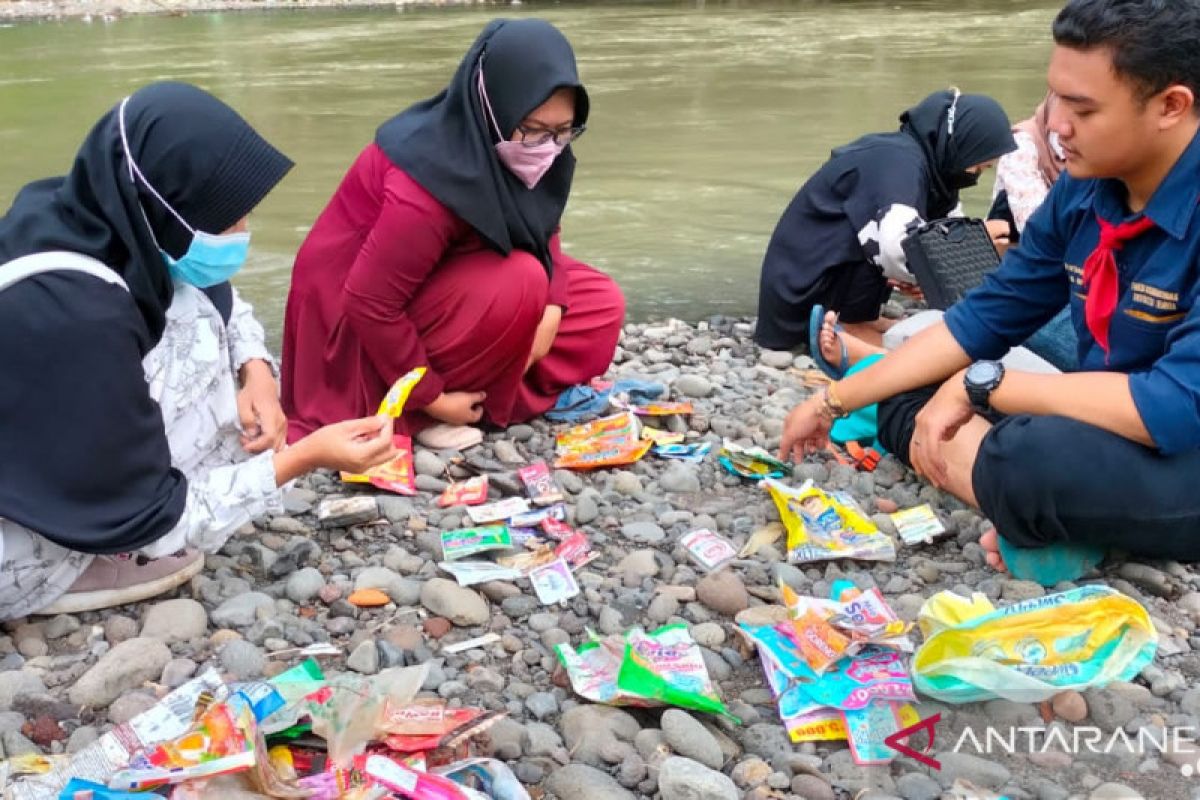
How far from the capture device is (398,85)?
11.4 m

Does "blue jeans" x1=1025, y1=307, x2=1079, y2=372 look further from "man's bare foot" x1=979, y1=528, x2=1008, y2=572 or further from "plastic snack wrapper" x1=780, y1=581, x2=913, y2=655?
"plastic snack wrapper" x1=780, y1=581, x2=913, y2=655

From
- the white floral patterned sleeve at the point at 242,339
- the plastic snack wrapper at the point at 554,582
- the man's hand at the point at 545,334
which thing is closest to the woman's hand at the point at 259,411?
the white floral patterned sleeve at the point at 242,339

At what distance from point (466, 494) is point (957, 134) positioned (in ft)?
7.20

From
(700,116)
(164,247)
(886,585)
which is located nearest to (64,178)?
(164,247)

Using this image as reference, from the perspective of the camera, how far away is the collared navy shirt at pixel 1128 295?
6.95 feet

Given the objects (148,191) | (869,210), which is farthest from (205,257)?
(869,210)

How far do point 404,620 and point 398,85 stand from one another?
9.76m

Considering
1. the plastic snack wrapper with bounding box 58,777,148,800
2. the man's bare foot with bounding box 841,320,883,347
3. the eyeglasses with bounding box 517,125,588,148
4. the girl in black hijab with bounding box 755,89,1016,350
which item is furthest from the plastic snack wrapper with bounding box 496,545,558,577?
the man's bare foot with bounding box 841,320,883,347

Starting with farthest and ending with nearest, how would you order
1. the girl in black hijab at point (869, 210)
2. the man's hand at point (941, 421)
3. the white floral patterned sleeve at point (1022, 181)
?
the white floral patterned sleeve at point (1022, 181) < the girl in black hijab at point (869, 210) < the man's hand at point (941, 421)

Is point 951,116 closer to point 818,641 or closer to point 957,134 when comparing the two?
point 957,134

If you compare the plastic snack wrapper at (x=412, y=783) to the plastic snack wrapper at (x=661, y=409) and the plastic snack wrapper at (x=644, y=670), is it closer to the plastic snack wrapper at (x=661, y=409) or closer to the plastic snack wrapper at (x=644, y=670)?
the plastic snack wrapper at (x=644, y=670)

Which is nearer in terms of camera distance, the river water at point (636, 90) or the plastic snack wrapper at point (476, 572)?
the plastic snack wrapper at point (476, 572)

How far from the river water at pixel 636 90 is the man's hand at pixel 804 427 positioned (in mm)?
2103

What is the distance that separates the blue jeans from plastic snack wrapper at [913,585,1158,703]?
1084 mm
